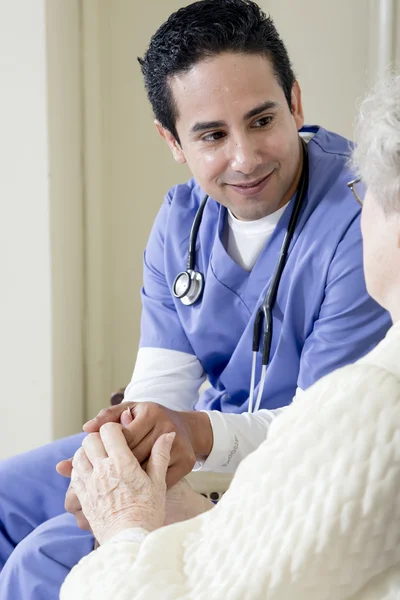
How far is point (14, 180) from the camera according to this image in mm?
2500

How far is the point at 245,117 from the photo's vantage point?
1511mm

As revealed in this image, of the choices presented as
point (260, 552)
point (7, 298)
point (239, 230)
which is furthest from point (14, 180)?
point (260, 552)

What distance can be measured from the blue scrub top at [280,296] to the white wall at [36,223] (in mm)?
775

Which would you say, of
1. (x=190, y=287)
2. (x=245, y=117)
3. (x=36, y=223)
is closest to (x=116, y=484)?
(x=190, y=287)

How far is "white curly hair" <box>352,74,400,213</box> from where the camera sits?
849 mm

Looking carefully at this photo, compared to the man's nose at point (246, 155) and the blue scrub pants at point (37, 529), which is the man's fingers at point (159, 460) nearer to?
the blue scrub pants at point (37, 529)

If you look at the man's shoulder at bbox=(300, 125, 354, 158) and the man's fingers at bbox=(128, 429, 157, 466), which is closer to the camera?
the man's fingers at bbox=(128, 429, 157, 466)

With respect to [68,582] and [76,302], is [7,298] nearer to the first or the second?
[76,302]

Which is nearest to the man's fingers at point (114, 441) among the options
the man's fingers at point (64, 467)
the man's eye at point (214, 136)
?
the man's fingers at point (64, 467)

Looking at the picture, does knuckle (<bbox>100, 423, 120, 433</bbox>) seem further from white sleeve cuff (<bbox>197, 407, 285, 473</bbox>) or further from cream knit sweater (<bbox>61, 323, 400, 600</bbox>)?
cream knit sweater (<bbox>61, 323, 400, 600</bbox>)

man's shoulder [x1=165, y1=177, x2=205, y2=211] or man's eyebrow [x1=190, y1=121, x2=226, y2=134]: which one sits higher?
man's eyebrow [x1=190, y1=121, x2=226, y2=134]

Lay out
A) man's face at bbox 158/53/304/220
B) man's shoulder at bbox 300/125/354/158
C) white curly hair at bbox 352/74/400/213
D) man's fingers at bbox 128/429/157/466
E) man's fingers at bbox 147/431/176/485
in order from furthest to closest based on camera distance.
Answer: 1. man's shoulder at bbox 300/125/354/158
2. man's face at bbox 158/53/304/220
3. man's fingers at bbox 128/429/157/466
4. man's fingers at bbox 147/431/176/485
5. white curly hair at bbox 352/74/400/213

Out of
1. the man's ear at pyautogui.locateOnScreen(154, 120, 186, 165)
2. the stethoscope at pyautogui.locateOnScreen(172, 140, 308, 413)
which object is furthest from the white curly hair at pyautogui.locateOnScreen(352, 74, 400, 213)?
the man's ear at pyautogui.locateOnScreen(154, 120, 186, 165)

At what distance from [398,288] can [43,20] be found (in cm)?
186
